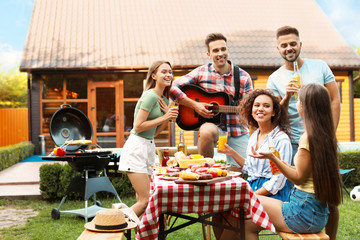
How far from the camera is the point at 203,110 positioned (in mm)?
4293

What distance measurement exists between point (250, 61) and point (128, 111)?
4.50 meters

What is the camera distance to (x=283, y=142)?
3324 mm

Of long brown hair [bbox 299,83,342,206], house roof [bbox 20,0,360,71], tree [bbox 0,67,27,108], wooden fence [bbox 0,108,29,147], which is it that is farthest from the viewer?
tree [bbox 0,67,27,108]

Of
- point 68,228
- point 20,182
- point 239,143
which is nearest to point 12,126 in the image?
point 20,182

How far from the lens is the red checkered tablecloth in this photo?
2.78 metres

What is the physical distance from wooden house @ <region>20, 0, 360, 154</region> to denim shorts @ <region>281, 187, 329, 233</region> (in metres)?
10.7

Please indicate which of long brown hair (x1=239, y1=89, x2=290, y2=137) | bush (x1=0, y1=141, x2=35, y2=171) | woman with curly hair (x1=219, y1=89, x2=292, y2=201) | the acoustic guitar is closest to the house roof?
bush (x1=0, y1=141, x2=35, y2=171)

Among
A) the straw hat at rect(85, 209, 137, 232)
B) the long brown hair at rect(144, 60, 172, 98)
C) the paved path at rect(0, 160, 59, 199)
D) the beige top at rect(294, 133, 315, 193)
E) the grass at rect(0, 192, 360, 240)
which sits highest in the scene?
the long brown hair at rect(144, 60, 172, 98)

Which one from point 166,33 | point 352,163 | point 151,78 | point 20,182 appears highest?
point 166,33

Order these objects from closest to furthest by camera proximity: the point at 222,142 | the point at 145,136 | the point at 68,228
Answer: the point at 222,142
the point at 145,136
the point at 68,228

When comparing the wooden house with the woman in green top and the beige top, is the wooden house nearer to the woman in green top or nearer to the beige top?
the woman in green top

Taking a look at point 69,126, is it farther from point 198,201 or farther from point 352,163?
point 352,163

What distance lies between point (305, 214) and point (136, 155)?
185cm

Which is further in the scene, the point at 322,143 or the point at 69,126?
the point at 69,126
